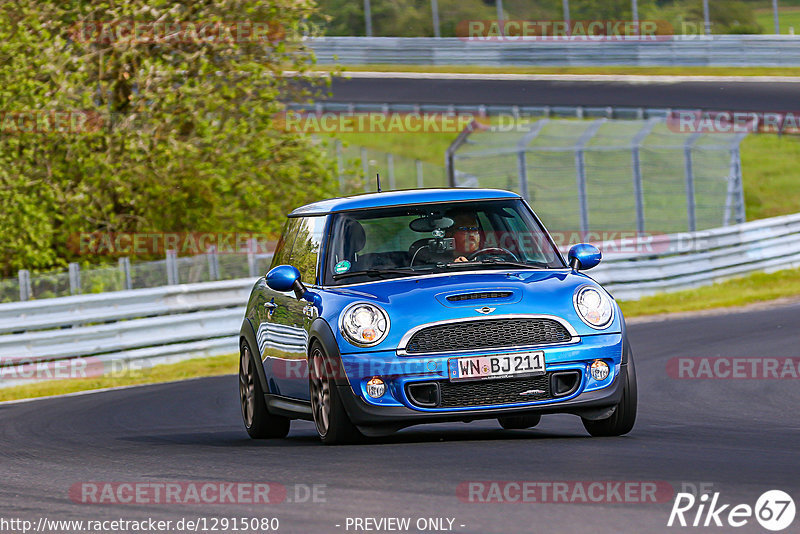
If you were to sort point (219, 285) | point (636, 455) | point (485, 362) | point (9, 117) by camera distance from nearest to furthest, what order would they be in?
point (636, 455) < point (485, 362) < point (219, 285) < point (9, 117)

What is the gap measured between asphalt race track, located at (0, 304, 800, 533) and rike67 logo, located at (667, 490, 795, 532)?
5 centimetres

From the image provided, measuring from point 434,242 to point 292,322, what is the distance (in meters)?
1.04

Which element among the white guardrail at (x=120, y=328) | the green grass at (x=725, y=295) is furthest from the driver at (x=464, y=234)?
the green grass at (x=725, y=295)

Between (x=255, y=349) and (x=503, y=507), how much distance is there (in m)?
4.28

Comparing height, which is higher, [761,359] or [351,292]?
[351,292]

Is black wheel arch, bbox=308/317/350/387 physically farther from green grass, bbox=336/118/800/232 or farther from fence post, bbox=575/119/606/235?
green grass, bbox=336/118/800/232

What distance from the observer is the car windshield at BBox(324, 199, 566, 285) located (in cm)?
871

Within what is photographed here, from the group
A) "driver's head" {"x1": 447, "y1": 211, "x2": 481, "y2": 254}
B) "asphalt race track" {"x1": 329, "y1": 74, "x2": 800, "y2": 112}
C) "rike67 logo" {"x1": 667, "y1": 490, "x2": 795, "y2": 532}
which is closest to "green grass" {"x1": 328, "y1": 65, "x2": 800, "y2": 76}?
"asphalt race track" {"x1": 329, "y1": 74, "x2": 800, "y2": 112}

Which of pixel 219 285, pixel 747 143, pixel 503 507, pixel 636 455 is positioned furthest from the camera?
→ pixel 747 143

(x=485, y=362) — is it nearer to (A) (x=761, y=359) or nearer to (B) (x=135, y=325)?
(A) (x=761, y=359)

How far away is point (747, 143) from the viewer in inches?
1555

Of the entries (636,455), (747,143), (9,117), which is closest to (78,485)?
(636,455)

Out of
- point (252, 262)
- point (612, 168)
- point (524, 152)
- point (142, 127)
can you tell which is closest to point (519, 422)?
point (252, 262)

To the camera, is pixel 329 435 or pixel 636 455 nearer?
pixel 636 455
